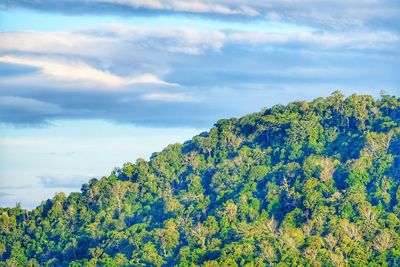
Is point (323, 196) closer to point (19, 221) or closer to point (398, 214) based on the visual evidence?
point (398, 214)

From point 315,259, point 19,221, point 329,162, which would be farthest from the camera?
point 19,221

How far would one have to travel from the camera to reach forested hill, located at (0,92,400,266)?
314 feet

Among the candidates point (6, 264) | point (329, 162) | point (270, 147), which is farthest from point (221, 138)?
point (6, 264)

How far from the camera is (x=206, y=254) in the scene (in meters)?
97.1

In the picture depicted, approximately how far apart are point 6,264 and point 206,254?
20290mm

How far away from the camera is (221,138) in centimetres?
11856

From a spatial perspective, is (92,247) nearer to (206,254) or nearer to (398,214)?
(206,254)

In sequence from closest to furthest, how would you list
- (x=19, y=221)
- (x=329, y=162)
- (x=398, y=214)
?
1. (x=398, y=214)
2. (x=329, y=162)
3. (x=19, y=221)

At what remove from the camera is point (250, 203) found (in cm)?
10656

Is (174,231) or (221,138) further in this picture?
(221,138)

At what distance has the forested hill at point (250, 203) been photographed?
314 ft


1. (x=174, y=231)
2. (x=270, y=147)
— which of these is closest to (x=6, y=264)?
(x=174, y=231)

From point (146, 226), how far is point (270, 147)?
14.6 m

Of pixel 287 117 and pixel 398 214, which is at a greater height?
pixel 287 117
